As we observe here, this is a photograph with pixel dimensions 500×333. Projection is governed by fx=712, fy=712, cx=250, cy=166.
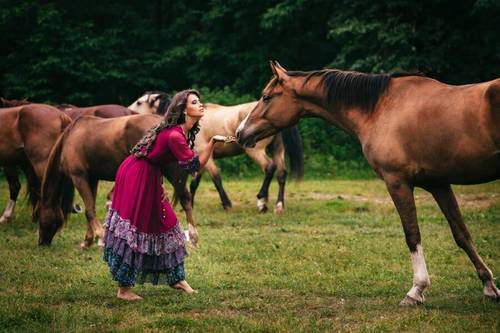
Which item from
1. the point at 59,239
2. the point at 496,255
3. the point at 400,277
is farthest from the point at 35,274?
the point at 496,255

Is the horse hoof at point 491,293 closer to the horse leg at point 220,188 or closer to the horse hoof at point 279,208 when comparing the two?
the horse hoof at point 279,208

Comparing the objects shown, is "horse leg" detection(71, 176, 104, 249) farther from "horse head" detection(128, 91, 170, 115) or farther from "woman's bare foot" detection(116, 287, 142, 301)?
"horse head" detection(128, 91, 170, 115)

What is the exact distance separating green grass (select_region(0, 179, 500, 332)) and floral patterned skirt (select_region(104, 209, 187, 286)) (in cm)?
25

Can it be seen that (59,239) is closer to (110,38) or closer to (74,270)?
(74,270)

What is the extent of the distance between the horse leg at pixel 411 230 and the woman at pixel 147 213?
1670 mm

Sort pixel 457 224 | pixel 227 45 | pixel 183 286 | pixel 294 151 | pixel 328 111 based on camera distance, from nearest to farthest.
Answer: pixel 457 224
pixel 183 286
pixel 328 111
pixel 294 151
pixel 227 45

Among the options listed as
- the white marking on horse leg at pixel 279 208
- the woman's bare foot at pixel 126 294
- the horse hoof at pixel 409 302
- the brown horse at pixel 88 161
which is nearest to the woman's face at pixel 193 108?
the woman's bare foot at pixel 126 294

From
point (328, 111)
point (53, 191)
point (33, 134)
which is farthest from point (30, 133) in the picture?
point (328, 111)

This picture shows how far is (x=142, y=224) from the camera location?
635cm

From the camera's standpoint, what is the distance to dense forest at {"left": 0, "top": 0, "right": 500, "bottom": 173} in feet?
66.4

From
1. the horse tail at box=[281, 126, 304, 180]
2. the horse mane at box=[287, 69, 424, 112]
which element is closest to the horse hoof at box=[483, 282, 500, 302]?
the horse mane at box=[287, 69, 424, 112]

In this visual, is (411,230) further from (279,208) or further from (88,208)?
(279,208)

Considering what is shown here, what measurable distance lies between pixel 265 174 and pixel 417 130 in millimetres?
7448

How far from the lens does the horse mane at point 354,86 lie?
6406mm
